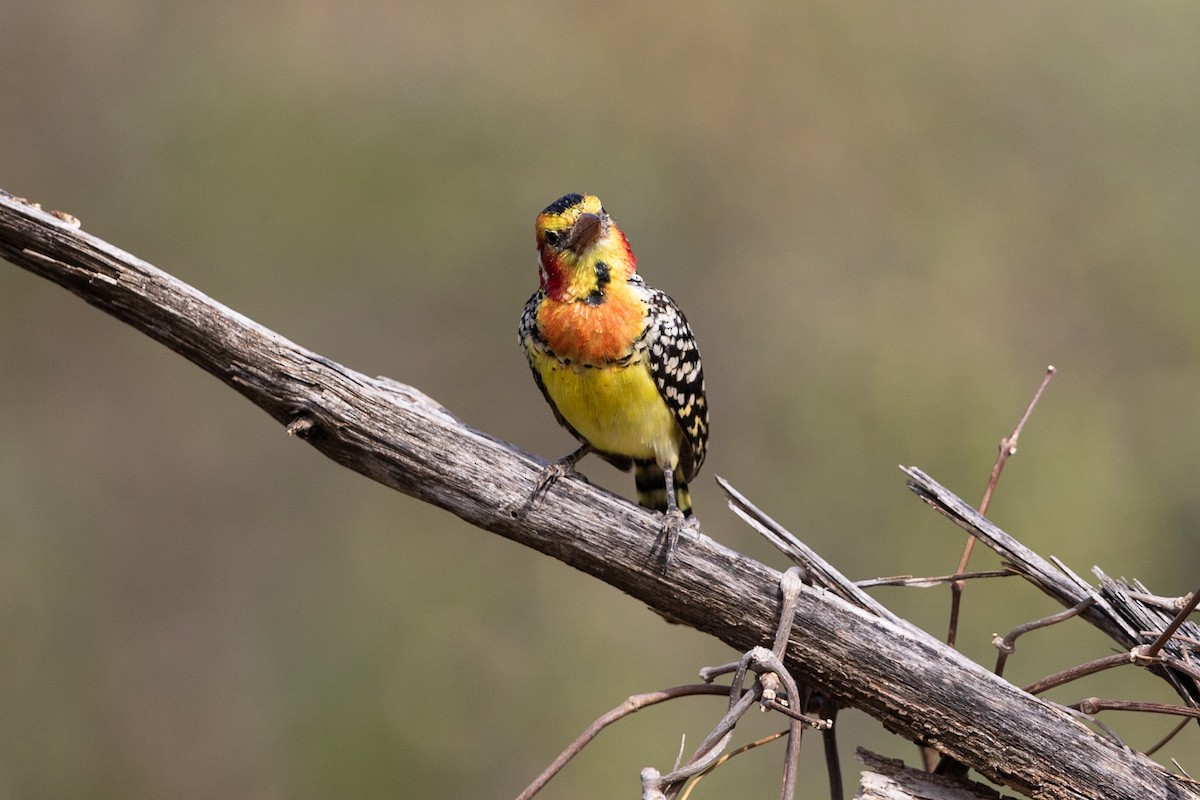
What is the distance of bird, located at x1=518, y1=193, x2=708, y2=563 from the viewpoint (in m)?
2.81

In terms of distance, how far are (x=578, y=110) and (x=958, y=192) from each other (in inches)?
68.8

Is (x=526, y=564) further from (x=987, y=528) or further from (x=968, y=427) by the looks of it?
(x=987, y=528)

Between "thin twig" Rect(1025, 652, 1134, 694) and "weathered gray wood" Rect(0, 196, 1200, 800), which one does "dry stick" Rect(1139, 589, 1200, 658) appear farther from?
"weathered gray wood" Rect(0, 196, 1200, 800)

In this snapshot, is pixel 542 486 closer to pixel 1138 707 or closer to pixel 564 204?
pixel 1138 707

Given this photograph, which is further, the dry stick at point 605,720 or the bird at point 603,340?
the bird at point 603,340

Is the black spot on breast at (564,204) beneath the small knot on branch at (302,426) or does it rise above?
above

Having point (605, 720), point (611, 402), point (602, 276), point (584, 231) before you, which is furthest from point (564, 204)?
point (605, 720)

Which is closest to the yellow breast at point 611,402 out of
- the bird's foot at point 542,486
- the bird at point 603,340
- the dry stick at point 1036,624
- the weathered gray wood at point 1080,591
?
the bird at point 603,340

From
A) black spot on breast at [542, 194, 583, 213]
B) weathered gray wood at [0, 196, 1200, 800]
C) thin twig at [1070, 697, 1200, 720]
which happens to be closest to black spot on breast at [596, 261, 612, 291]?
black spot on breast at [542, 194, 583, 213]

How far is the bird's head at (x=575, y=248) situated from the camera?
9.26ft

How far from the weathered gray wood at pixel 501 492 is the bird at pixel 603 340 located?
80 centimetres

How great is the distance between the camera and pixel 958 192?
14.7 ft

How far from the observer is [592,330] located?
2.80 metres

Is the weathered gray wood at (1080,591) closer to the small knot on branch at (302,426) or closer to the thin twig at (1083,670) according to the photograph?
the thin twig at (1083,670)
